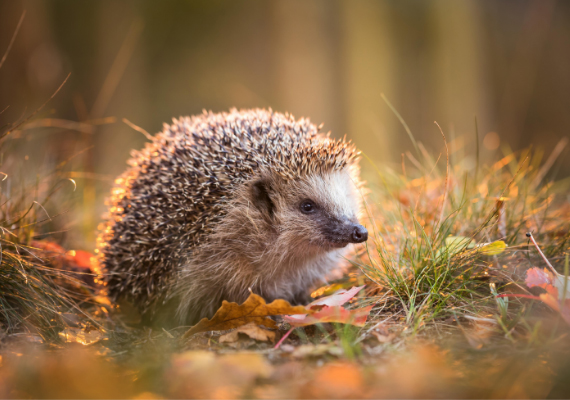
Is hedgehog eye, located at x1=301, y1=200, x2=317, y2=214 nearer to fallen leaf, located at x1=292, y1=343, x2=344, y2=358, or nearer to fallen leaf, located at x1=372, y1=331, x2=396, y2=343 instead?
fallen leaf, located at x1=372, y1=331, x2=396, y2=343

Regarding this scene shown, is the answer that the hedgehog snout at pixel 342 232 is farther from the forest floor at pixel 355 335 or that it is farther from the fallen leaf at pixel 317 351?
the fallen leaf at pixel 317 351

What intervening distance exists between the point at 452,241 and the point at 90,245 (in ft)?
9.96

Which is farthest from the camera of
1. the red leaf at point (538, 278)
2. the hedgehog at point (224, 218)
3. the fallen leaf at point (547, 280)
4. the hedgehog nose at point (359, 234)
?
the hedgehog at point (224, 218)

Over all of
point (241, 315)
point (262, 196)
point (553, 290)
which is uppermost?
point (262, 196)

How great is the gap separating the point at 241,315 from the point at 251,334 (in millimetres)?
140

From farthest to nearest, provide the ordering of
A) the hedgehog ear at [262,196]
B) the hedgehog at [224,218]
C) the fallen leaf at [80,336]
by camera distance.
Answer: the hedgehog ear at [262,196], the hedgehog at [224,218], the fallen leaf at [80,336]

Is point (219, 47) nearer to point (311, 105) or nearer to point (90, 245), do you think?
point (311, 105)

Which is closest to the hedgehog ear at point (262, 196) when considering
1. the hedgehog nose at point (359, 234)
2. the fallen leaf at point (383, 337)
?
the hedgehog nose at point (359, 234)

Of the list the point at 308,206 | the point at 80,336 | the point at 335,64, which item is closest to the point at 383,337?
the point at 308,206

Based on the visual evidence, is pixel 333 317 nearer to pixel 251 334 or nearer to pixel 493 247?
pixel 251 334

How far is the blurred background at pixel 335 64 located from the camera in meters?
7.47

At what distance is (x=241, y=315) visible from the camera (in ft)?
7.33

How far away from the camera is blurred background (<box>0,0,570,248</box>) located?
747cm

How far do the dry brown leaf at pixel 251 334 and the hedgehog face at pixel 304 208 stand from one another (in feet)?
2.60
